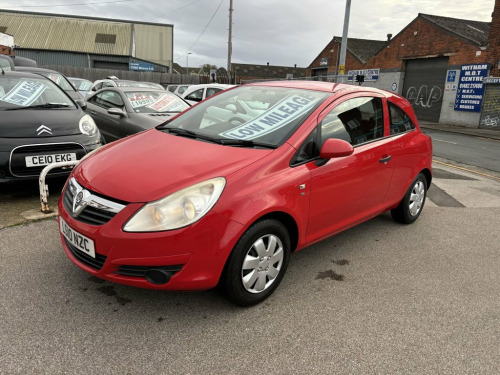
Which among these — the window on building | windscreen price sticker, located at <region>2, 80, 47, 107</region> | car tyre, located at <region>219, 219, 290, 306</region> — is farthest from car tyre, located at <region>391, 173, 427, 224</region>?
the window on building

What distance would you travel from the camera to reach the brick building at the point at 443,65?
2033 centimetres

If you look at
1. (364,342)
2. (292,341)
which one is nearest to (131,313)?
(292,341)

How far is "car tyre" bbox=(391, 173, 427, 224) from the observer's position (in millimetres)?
4359

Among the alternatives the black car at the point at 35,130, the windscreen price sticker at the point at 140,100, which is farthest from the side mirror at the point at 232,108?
the windscreen price sticker at the point at 140,100

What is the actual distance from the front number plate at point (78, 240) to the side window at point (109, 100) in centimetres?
494

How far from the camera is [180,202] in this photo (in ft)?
7.72

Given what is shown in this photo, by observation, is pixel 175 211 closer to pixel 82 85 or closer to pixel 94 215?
pixel 94 215

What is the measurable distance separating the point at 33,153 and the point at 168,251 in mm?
2921

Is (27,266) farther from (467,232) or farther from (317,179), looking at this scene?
(467,232)

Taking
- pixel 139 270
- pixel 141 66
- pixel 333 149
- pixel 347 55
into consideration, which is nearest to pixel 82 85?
pixel 333 149

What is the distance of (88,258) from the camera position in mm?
2527

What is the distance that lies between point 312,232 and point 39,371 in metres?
2.01

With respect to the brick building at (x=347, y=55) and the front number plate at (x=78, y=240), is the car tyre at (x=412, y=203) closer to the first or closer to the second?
the front number plate at (x=78, y=240)

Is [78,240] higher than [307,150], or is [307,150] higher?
[307,150]
